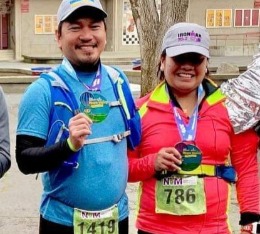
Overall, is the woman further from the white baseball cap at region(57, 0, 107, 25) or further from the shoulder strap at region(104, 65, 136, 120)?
the white baseball cap at region(57, 0, 107, 25)

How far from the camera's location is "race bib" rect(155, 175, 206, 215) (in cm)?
281

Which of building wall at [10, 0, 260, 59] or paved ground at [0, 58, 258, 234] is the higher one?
building wall at [10, 0, 260, 59]

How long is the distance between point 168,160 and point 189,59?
1.52 feet

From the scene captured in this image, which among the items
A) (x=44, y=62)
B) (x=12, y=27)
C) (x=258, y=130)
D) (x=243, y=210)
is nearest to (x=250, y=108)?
(x=258, y=130)

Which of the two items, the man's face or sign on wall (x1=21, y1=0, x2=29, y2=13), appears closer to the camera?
the man's face

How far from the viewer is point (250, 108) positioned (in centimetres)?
284

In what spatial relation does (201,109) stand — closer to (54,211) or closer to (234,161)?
(234,161)

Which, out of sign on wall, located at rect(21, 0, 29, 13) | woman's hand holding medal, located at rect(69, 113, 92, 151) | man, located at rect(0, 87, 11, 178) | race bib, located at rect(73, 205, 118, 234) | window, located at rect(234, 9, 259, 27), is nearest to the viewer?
woman's hand holding medal, located at rect(69, 113, 92, 151)

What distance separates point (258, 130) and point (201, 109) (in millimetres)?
269

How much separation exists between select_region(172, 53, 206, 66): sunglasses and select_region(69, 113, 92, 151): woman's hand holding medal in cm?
60

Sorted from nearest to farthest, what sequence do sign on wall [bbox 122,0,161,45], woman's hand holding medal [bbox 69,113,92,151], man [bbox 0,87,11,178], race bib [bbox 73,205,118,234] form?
woman's hand holding medal [bbox 69,113,92,151], race bib [bbox 73,205,118,234], man [bbox 0,87,11,178], sign on wall [bbox 122,0,161,45]

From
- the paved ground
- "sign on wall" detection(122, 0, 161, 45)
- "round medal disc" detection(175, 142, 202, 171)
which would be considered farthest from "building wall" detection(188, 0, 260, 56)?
"round medal disc" detection(175, 142, 202, 171)

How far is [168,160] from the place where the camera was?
2730 mm

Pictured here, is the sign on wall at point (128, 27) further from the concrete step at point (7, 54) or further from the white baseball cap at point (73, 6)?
the white baseball cap at point (73, 6)
